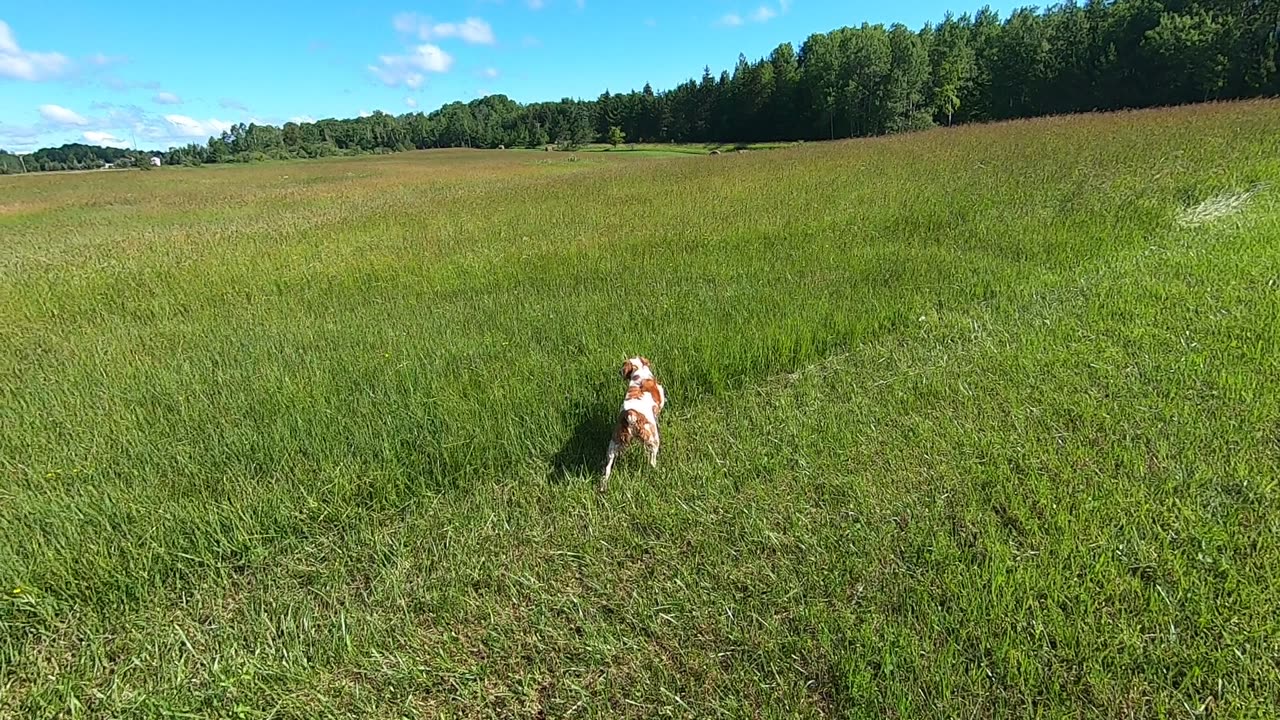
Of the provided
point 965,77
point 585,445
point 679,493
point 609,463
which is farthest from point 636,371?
point 965,77

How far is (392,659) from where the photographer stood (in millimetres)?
2238

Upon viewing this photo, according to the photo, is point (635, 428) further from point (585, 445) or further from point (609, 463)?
point (585, 445)

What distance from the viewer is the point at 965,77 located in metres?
59.5

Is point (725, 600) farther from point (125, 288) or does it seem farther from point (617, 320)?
point (125, 288)

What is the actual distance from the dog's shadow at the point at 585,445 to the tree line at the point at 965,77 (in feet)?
176

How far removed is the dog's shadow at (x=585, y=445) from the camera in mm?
3400

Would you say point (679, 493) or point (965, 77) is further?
point (965, 77)

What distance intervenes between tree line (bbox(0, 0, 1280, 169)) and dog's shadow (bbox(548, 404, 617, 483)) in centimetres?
5356

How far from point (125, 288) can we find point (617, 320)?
256 inches

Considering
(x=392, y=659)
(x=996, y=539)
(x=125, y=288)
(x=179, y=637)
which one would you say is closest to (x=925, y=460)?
(x=996, y=539)

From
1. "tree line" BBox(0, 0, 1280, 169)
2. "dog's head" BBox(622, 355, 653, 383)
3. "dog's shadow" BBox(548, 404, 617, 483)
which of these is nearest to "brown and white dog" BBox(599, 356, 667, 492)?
"dog's shadow" BBox(548, 404, 617, 483)

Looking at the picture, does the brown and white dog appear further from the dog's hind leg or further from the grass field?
the grass field

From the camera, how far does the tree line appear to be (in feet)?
128

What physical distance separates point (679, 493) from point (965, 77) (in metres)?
72.4
